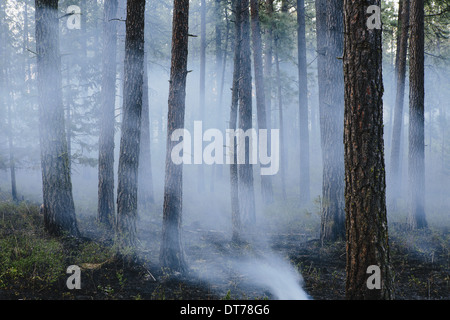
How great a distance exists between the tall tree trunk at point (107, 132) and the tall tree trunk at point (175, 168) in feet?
15.3

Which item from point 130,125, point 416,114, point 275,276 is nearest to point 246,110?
point 130,125

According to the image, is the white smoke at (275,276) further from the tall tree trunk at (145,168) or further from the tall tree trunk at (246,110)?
the tall tree trunk at (145,168)

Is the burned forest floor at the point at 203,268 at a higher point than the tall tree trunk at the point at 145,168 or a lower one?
lower

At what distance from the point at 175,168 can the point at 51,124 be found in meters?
4.00

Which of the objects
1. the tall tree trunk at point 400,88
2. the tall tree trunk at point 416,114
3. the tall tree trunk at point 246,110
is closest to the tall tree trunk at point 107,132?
the tall tree trunk at point 246,110

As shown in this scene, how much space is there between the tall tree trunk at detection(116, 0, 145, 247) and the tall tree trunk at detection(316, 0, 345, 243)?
215 inches

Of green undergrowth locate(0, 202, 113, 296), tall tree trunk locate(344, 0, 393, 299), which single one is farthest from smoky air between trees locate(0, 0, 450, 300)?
green undergrowth locate(0, 202, 113, 296)

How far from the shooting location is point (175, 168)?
23.7 feet

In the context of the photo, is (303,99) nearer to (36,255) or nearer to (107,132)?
(107,132)

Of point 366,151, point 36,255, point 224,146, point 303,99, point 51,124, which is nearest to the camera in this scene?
point 366,151

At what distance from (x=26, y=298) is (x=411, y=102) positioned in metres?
12.1

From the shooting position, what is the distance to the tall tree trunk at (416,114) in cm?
1037
